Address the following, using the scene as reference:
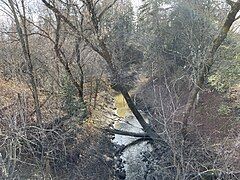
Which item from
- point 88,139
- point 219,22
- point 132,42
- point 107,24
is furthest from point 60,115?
point 132,42

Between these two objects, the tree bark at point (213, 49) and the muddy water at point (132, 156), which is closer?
the tree bark at point (213, 49)

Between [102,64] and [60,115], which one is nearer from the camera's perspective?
[60,115]

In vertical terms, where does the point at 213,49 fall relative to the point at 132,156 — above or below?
above

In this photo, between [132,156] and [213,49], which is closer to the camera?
[213,49]

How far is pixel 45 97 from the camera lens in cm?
1476

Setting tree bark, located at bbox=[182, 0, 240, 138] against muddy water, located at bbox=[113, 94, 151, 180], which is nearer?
tree bark, located at bbox=[182, 0, 240, 138]

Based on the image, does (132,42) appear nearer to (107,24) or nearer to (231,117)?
(107,24)

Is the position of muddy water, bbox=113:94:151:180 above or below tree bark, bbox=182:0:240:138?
below

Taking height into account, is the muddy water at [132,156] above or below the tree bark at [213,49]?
below

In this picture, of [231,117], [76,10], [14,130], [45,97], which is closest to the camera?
[14,130]

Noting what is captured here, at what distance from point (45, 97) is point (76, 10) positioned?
3.86 metres

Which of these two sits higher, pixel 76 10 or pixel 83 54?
pixel 76 10


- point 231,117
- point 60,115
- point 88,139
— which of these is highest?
point 60,115

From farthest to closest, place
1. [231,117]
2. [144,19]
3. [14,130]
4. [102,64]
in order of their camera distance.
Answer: [144,19], [102,64], [231,117], [14,130]
